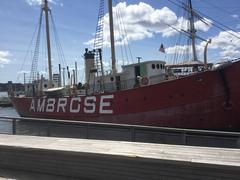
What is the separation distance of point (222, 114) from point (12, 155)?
13261 mm

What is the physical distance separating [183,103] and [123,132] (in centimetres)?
1096

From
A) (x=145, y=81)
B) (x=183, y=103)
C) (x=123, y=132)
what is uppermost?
(x=145, y=81)

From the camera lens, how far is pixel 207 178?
5004mm

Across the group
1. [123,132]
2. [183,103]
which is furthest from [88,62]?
[123,132]

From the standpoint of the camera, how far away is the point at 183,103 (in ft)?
61.7

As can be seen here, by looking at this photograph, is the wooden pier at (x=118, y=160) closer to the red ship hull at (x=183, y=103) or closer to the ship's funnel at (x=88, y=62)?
the red ship hull at (x=183, y=103)

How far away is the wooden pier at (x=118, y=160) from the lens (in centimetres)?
511

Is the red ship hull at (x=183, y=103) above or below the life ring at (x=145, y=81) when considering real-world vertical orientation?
below

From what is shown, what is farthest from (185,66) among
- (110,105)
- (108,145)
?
(108,145)

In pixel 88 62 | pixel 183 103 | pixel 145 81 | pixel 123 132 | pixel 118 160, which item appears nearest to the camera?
pixel 118 160

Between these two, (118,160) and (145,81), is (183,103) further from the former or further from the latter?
(118,160)

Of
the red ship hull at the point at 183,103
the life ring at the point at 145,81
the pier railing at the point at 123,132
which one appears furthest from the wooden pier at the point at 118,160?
the life ring at the point at 145,81

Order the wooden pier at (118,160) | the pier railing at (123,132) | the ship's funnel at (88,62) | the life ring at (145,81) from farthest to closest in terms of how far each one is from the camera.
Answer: the ship's funnel at (88,62) → the life ring at (145,81) → the pier railing at (123,132) → the wooden pier at (118,160)

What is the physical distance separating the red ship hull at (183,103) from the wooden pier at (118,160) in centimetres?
1194
